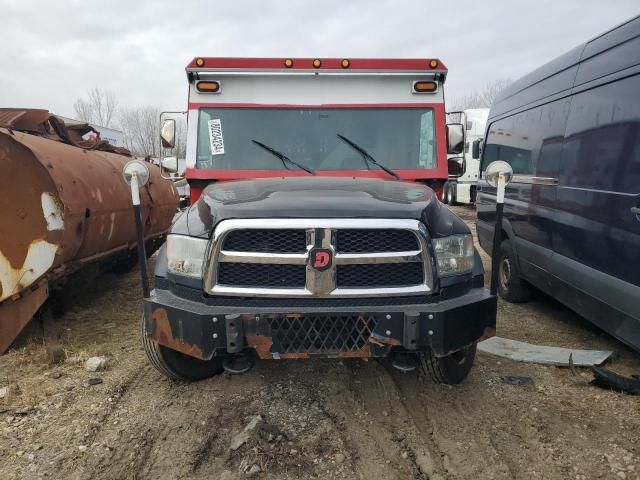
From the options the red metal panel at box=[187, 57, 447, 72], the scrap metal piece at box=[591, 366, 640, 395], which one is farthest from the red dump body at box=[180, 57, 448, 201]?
the scrap metal piece at box=[591, 366, 640, 395]

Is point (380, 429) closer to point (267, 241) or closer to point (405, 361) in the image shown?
point (405, 361)

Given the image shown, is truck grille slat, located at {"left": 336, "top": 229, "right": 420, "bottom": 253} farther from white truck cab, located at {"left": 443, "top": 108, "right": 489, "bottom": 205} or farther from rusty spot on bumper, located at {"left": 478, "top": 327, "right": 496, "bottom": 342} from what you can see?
white truck cab, located at {"left": 443, "top": 108, "right": 489, "bottom": 205}

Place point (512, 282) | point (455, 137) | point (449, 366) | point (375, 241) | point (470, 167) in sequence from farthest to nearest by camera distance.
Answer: point (470, 167)
point (512, 282)
point (455, 137)
point (449, 366)
point (375, 241)

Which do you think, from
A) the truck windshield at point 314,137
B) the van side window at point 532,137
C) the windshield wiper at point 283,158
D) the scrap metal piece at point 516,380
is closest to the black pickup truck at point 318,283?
the scrap metal piece at point 516,380

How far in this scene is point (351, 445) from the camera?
2.83 metres

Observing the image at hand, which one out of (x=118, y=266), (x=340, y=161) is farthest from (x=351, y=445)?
(x=118, y=266)

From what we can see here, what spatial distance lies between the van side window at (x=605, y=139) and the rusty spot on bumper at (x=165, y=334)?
314 centimetres

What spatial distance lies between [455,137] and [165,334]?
320 centimetres

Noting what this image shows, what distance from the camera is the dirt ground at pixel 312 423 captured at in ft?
8.68

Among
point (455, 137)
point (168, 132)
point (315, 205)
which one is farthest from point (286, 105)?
point (315, 205)

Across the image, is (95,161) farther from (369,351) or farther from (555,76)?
(555,76)

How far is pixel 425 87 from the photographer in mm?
4477

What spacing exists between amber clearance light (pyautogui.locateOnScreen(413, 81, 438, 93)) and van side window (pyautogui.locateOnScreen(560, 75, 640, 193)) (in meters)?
1.28

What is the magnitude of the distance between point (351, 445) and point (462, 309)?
3.32 ft
